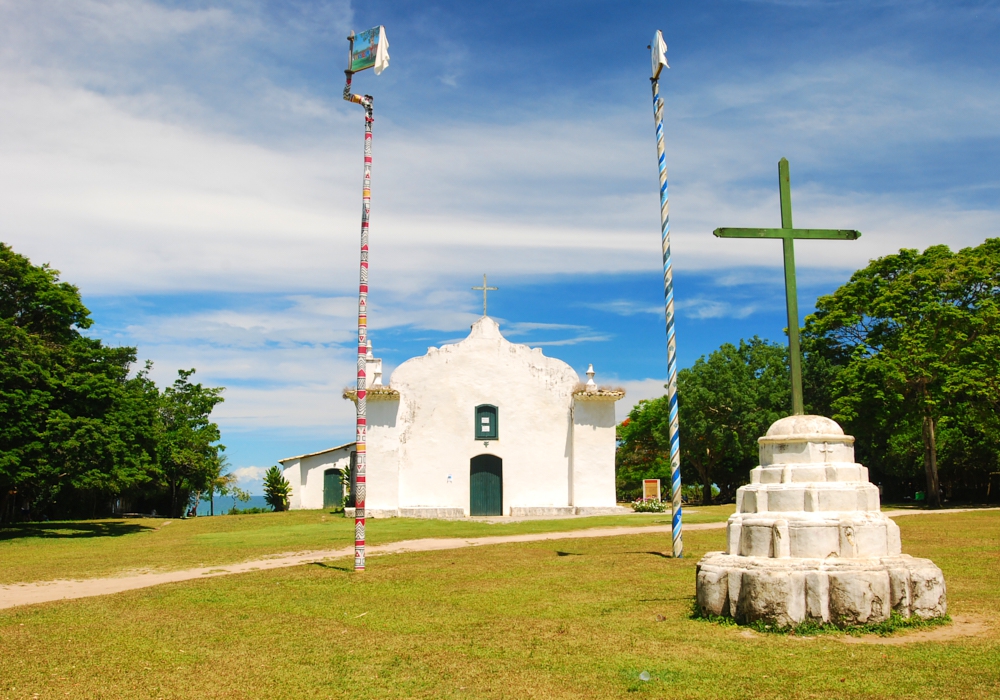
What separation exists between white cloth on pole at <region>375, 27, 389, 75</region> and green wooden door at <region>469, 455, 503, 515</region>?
17047 millimetres

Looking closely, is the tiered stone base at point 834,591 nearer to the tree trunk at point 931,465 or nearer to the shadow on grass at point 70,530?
the shadow on grass at point 70,530

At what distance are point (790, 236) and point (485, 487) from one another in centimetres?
1964

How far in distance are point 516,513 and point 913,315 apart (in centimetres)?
1614

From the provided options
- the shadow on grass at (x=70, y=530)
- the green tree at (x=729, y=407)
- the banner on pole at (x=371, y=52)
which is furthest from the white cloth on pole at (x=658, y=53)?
the green tree at (x=729, y=407)

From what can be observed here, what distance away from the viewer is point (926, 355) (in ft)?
84.4

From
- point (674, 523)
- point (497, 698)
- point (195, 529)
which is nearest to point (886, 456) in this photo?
point (674, 523)

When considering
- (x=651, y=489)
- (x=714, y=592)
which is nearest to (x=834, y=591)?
(x=714, y=592)

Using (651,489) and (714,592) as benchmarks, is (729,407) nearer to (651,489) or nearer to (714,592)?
(651,489)

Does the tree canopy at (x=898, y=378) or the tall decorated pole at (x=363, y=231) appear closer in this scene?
the tall decorated pole at (x=363, y=231)

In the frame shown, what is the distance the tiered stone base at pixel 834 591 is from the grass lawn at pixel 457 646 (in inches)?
11.8

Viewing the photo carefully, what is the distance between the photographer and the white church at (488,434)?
26672mm

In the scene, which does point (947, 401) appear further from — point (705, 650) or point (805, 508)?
point (705, 650)

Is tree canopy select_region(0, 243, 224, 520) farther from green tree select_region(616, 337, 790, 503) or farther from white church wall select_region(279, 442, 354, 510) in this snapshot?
green tree select_region(616, 337, 790, 503)

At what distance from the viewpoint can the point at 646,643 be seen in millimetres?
6727
